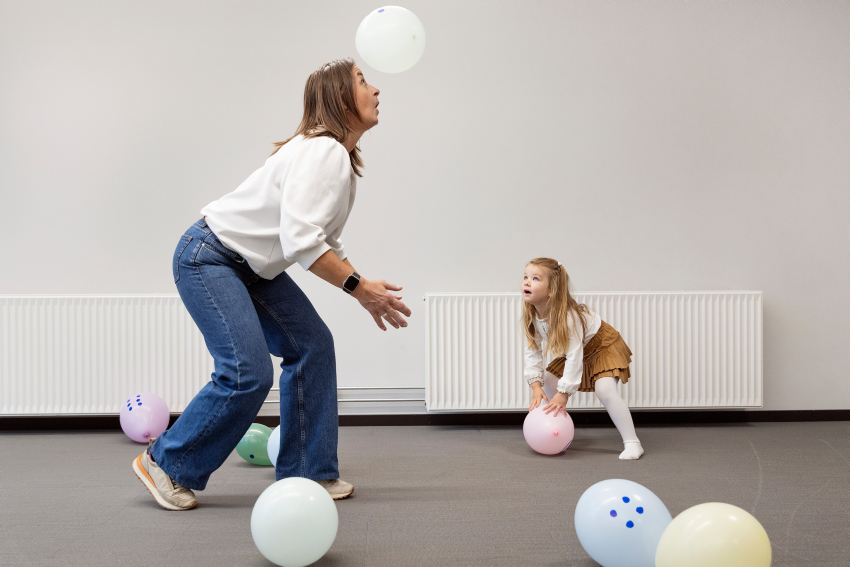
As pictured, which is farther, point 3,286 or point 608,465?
point 3,286

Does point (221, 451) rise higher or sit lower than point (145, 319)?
lower

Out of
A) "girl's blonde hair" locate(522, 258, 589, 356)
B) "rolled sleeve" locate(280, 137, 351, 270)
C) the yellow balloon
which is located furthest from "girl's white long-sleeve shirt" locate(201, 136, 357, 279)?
"girl's blonde hair" locate(522, 258, 589, 356)

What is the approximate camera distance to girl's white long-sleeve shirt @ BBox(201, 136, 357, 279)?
1.69 m

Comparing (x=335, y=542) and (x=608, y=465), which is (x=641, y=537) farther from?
(x=608, y=465)

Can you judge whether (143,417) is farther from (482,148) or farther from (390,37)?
(482,148)

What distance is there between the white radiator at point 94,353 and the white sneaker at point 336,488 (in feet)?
4.77

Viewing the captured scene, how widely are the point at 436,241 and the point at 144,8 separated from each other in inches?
76.2

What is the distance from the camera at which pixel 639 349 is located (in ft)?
11.0

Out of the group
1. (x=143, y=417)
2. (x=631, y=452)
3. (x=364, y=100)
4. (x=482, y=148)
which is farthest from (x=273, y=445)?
(x=482, y=148)

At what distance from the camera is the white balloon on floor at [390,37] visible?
2467mm

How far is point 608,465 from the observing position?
2.54 meters

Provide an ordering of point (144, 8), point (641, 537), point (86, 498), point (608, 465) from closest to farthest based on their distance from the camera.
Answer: point (641, 537) < point (86, 498) < point (608, 465) < point (144, 8)

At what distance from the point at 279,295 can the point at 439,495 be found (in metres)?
0.82

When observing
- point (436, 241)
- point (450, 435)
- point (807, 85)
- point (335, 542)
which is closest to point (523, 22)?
point (436, 241)
